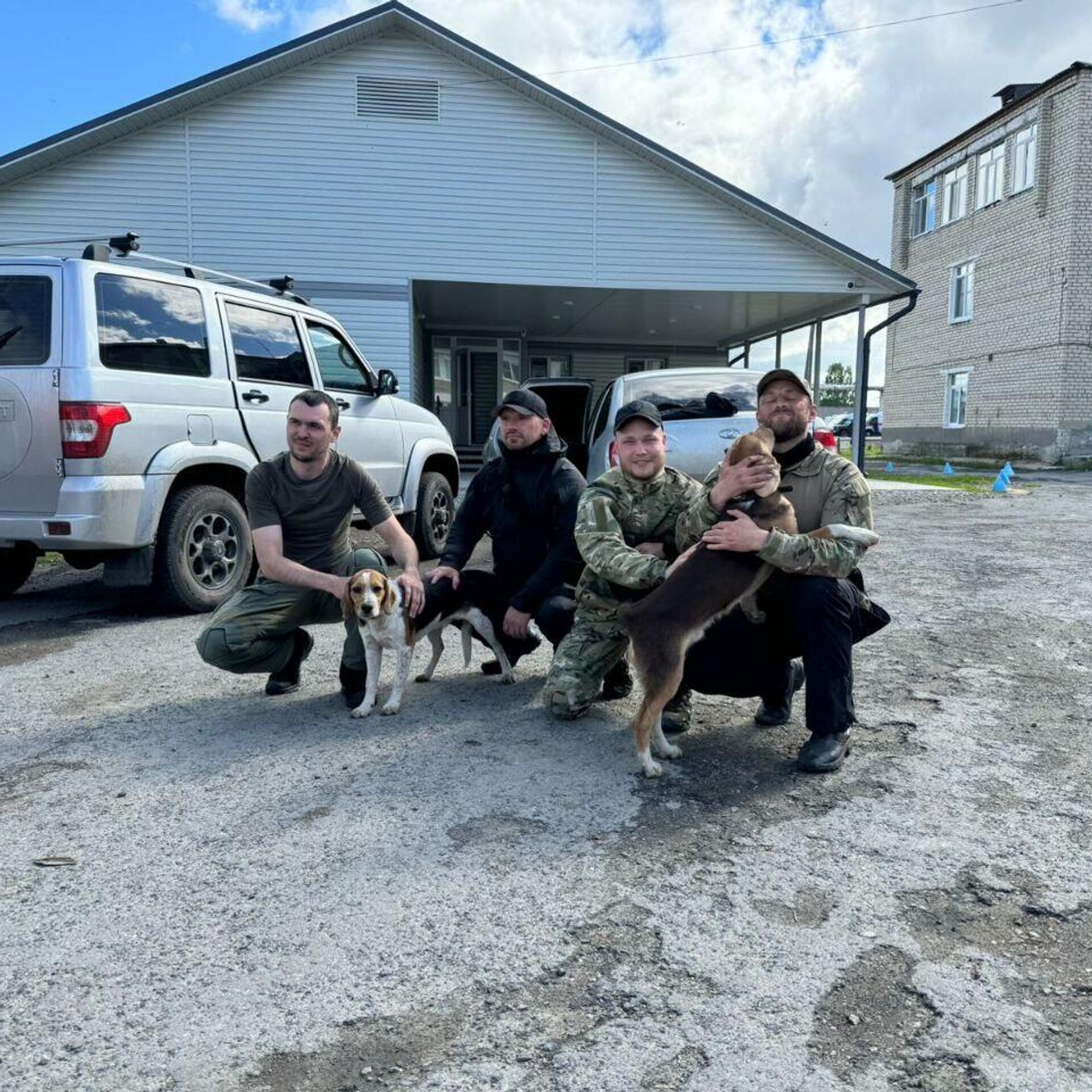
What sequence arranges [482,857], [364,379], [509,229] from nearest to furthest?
[482,857], [364,379], [509,229]

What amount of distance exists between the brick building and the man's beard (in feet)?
84.0

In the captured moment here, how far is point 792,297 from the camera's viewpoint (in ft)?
54.7

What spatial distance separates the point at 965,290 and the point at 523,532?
101ft

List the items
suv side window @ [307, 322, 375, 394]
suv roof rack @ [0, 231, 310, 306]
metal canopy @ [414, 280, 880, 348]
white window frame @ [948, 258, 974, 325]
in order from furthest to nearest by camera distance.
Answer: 1. white window frame @ [948, 258, 974, 325]
2. metal canopy @ [414, 280, 880, 348]
3. suv side window @ [307, 322, 375, 394]
4. suv roof rack @ [0, 231, 310, 306]

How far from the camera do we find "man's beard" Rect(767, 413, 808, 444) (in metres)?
3.76

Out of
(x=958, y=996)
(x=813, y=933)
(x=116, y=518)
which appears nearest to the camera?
(x=958, y=996)

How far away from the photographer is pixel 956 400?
102ft

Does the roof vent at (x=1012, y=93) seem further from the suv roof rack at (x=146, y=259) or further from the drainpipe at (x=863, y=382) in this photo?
the suv roof rack at (x=146, y=259)

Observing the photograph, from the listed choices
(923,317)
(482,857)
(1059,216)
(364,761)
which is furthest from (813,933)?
(923,317)

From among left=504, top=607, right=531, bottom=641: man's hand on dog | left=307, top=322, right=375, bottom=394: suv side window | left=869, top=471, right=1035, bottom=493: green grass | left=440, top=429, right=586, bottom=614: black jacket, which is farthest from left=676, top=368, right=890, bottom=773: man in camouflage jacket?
left=869, top=471, right=1035, bottom=493: green grass

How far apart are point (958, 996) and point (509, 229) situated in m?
14.8

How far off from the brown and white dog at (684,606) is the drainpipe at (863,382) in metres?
12.8

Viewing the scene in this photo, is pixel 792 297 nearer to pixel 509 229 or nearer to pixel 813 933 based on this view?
pixel 509 229

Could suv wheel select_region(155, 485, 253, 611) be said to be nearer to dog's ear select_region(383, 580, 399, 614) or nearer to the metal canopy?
dog's ear select_region(383, 580, 399, 614)
